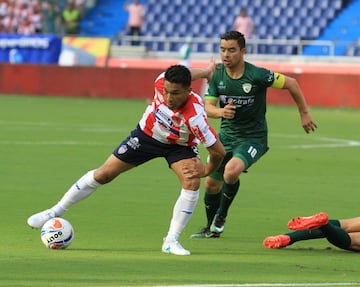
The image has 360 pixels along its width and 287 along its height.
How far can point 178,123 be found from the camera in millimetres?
10430

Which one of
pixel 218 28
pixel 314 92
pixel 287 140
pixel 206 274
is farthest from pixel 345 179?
pixel 218 28

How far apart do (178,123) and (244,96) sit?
1.76m

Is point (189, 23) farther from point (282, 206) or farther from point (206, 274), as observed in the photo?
point (206, 274)

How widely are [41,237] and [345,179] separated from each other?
25.4ft

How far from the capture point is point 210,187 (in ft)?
40.0

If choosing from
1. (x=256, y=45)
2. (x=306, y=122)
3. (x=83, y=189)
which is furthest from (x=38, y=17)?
(x=83, y=189)

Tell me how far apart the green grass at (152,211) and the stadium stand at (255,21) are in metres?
16.5

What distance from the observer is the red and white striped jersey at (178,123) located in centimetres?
1033

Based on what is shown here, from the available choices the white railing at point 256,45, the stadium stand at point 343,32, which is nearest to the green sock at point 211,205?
the white railing at point 256,45

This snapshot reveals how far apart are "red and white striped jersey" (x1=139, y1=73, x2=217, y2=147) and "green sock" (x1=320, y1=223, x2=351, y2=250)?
1300 mm

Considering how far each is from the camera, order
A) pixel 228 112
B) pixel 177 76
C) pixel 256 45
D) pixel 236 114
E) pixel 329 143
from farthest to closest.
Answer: pixel 256 45 → pixel 329 143 → pixel 236 114 → pixel 228 112 → pixel 177 76

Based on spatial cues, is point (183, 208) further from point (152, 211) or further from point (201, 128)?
point (152, 211)

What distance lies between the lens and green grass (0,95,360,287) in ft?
30.0

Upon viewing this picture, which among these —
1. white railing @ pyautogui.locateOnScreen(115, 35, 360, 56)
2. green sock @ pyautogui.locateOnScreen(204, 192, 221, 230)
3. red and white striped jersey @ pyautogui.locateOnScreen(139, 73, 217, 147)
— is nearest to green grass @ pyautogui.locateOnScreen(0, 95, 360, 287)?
green sock @ pyautogui.locateOnScreen(204, 192, 221, 230)
